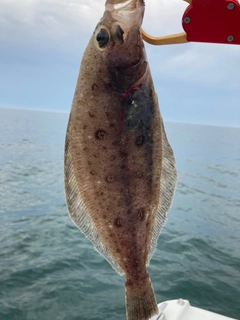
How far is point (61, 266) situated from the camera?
9.40 metres

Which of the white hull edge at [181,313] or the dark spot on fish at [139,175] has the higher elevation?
the dark spot on fish at [139,175]

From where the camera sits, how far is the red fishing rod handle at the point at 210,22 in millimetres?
2520

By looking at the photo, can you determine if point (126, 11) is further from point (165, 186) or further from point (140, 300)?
point (140, 300)

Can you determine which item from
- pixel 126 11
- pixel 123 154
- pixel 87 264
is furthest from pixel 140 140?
pixel 87 264

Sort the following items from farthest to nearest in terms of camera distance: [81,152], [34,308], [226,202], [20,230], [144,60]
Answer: [226,202]
[20,230]
[34,308]
[81,152]
[144,60]

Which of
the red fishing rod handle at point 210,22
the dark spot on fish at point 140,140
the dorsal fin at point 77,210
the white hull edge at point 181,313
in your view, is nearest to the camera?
the dark spot on fish at point 140,140

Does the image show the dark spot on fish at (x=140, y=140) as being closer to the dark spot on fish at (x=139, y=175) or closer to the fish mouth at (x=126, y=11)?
the dark spot on fish at (x=139, y=175)

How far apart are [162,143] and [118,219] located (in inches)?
25.1

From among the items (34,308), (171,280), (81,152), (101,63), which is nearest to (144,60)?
(101,63)

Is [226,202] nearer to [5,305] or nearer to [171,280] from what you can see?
[171,280]

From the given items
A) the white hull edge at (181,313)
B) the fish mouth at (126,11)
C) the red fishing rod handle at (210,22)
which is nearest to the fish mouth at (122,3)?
the fish mouth at (126,11)

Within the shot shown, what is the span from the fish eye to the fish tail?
67.5 inches

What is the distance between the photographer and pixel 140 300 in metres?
2.52

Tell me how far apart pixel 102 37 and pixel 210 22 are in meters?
0.95
